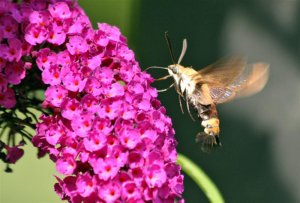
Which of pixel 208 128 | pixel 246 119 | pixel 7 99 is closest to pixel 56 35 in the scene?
pixel 7 99

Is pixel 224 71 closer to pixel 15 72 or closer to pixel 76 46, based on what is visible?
pixel 76 46

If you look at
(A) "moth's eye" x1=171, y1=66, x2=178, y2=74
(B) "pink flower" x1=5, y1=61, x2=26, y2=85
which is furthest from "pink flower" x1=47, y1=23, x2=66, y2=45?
(A) "moth's eye" x1=171, y1=66, x2=178, y2=74

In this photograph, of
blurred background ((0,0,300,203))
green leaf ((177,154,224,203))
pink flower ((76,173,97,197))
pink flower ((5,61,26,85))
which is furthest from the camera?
blurred background ((0,0,300,203))

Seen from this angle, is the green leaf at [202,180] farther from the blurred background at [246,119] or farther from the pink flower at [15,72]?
the blurred background at [246,119]

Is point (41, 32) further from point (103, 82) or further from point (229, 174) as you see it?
point (229, 174)

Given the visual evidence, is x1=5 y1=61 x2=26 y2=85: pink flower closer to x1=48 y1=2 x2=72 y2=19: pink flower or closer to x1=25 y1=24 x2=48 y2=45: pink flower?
x1=25 y1=24 x2=48 y2=45: pink flower

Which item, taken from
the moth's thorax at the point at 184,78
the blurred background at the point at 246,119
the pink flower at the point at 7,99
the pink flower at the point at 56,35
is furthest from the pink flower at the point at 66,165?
the blurred background at the point at 246,119

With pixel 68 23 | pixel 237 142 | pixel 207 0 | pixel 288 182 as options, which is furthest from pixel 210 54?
pixel 68 23
